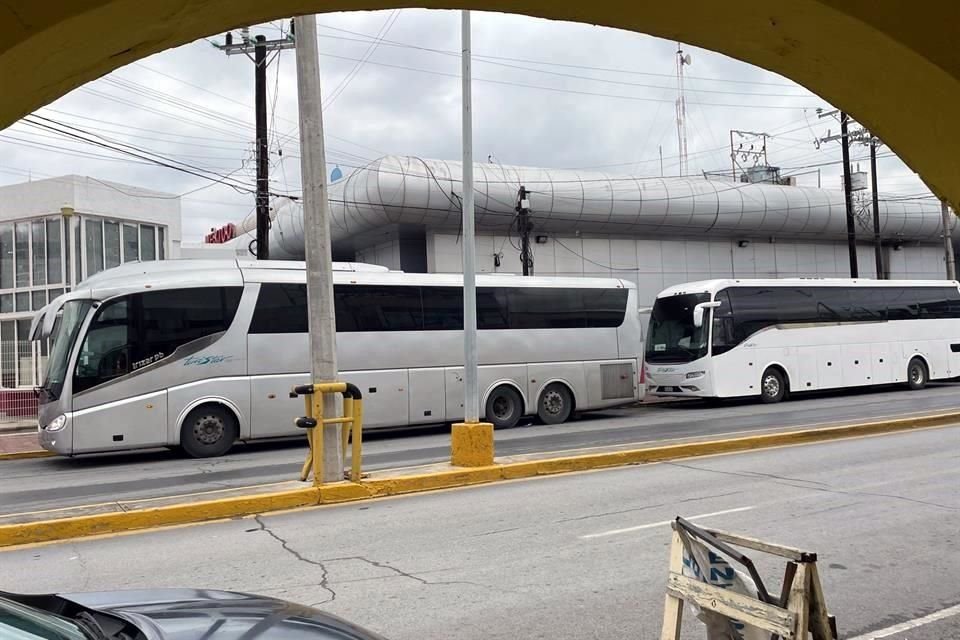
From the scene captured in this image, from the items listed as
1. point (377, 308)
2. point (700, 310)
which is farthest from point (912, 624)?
point (700, 310)

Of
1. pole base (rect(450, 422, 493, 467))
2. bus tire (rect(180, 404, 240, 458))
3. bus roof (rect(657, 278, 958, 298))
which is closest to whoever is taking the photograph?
pole base (rect(450, 422, 493, 467))

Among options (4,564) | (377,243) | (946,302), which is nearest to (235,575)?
(4,564)

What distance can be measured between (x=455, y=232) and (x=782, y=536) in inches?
811

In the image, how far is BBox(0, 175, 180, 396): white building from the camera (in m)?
26.0

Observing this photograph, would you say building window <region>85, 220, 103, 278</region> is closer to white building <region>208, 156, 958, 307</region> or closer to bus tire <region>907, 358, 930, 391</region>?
white building <region>208, 156, 958, 307</region>

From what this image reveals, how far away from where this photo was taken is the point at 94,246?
87.9 ft

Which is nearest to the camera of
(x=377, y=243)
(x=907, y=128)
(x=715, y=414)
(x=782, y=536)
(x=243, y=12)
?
(x=243, y=12)

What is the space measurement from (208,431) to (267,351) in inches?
72.9

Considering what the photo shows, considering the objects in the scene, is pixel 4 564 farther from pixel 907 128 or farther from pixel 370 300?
pixel 370 300

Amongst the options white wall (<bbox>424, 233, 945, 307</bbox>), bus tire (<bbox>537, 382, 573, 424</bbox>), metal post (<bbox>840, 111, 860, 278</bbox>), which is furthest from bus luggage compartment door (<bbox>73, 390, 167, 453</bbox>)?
metal post (<bbox>840, 111, 860, 278</bbox>)

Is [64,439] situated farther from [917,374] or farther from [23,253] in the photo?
[917,374]

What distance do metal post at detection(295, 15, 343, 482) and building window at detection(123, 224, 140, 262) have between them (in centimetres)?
2125

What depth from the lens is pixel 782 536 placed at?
6953 mm

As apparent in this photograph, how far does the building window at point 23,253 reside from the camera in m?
26.8
